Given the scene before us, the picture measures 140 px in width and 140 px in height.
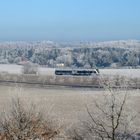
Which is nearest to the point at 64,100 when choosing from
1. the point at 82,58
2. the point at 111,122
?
the point at 111,122

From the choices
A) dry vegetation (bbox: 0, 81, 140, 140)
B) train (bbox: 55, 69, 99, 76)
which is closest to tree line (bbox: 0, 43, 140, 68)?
train (bbox: 55, 69, 99, 76)

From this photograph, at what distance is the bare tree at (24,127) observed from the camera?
1623 cm

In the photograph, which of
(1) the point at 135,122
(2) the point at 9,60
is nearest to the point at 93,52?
(2) the point at 9,60

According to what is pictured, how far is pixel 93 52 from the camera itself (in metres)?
89.6

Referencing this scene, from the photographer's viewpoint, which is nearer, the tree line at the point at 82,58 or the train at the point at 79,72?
the train at the point at 79,72

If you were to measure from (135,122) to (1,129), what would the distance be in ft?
41.7

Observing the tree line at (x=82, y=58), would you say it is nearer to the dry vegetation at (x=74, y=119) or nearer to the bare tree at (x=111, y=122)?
the dry vegetation at (x=74, y=119)

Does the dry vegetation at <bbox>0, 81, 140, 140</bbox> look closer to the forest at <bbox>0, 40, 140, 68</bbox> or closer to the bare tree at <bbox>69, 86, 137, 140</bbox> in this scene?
the bare tree at <bbox>69, 86, 137, 140</bbox>

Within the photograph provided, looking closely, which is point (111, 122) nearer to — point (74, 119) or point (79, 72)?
point (74, 119)

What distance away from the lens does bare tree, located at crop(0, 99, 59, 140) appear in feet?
53.2

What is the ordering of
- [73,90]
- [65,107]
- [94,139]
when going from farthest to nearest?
[73,90]
[65,107]
[94,139]

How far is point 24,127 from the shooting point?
54.2 feet

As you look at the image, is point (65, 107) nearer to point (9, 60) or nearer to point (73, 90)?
point (73, 90)

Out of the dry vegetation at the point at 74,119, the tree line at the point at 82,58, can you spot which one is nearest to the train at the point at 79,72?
the tree line at the point at 82,58
